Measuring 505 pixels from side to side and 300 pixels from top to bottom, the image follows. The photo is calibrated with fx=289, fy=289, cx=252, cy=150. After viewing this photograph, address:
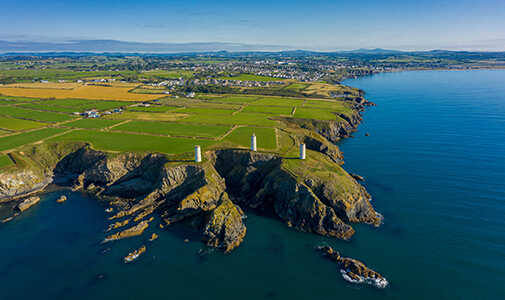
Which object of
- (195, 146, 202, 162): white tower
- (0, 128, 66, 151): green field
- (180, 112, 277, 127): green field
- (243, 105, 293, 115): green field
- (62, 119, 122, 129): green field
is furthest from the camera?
(243, 105, 293, 115): green field

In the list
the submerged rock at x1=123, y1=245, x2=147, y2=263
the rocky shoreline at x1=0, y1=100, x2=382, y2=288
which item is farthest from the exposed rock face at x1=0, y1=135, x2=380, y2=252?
the submerged rock at x1=123, y1=245, x2=147, y2=263

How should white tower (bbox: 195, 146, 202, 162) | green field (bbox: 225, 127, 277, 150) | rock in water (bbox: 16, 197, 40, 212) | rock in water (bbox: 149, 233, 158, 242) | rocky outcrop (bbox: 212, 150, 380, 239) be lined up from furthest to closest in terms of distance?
green field (bbox: 225, 127, 277, 150), white tower (bbox: 195, 146, 202, 162), rock in water (bbox: 16, 197, 40, 212), rocky outcrop (bbox: 212, 150, 380, 239), rock in water (bbox: 149, 233, 158, 242)

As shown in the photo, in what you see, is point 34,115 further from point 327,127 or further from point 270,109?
point 327,127

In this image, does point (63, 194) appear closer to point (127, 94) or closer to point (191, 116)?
point (191, 116)

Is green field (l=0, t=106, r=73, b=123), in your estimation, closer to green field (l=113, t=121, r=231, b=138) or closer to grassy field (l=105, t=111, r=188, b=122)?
grassy field (l=105, t=111, r=188, b=122)

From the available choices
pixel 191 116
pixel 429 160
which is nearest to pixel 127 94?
pixel 191 116

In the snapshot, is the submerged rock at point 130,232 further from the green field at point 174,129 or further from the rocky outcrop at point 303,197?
the green field at point 174,129

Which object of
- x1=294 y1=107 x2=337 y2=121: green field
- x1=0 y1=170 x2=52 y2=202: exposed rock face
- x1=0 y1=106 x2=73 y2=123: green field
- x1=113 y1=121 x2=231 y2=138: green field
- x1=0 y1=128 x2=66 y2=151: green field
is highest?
x1=294 y1=107 x2=337 y2=121: green field
